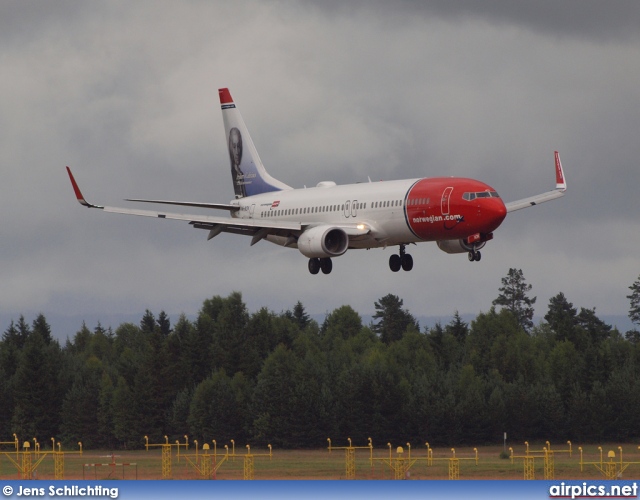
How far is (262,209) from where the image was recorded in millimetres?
104750

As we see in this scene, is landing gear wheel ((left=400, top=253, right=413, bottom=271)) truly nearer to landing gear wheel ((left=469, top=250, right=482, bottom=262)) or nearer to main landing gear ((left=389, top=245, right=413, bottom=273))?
main landing gear ((left=389, top=245, right=413, bottom=273))

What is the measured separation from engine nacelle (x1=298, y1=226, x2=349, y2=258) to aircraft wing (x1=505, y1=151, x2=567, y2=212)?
1198 centimetres

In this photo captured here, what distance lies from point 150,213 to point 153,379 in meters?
82.0

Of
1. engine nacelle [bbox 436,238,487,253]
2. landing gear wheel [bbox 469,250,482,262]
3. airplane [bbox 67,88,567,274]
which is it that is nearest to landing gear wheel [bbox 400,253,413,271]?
airplane [bbox 67,88,567,274]

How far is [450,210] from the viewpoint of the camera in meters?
87.6

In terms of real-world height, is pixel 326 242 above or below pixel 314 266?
above

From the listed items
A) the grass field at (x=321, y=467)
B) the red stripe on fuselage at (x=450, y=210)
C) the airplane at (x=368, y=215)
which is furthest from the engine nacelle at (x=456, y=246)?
the grass field at (x=321, y=467)

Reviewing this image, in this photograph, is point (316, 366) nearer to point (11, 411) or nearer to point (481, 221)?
point (11, 411)

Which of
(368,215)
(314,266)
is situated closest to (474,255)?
(368,215)

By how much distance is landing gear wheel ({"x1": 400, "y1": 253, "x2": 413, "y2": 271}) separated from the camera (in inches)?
3834

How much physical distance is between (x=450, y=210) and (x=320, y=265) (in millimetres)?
12107

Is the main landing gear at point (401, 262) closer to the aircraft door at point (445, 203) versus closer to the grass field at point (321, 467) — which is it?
the aircraft door at point (445, 203)

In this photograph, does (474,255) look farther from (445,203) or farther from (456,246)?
(445,203)

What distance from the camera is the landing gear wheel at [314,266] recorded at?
96.3 meters
